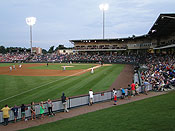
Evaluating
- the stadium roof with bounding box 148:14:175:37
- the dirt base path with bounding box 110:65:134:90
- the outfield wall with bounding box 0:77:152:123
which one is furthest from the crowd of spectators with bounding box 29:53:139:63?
the outfield wall with bounding box 0:77:152:123

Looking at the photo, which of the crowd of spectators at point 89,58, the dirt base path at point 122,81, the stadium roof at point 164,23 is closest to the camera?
the dirt base path at point 122,81

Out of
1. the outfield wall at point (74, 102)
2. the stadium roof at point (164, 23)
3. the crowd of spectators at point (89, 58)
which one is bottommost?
the outfield wall at point (74, 102)

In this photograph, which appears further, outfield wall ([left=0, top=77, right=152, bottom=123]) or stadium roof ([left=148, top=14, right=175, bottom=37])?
stadium roof ([left=148, top=14, right=175, bottom=37])

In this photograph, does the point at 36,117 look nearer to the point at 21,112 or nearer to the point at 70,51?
the point at 21,112

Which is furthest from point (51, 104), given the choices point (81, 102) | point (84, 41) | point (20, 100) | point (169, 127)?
point (84, 41)

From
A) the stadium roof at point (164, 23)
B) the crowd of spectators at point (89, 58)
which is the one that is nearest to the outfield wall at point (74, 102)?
the stadium roof at point (164, 23)

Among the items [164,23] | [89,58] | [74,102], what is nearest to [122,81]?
[74,102]

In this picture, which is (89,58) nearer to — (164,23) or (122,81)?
(164,23)

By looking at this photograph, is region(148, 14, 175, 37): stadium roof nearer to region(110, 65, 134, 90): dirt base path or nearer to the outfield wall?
region(110, 65, 134, 90): dirt base path

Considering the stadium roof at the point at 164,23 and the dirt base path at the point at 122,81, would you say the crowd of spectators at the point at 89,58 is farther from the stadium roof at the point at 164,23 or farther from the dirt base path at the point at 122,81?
the dirt base path at the point at 122,81

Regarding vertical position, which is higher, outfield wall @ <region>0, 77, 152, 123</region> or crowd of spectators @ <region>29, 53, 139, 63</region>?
crowd of spectators @ <region>29, 53, 139, 63</region>

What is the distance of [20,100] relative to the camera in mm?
14031

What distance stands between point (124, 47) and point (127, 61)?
17205 mm

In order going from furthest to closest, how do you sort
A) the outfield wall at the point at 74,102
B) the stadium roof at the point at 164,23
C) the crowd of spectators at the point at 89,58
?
1. the crowd of spectators at the point at 89,58
2. the stadium roof at the point at 164,23
3. the outfield wall at the point at 74,102
